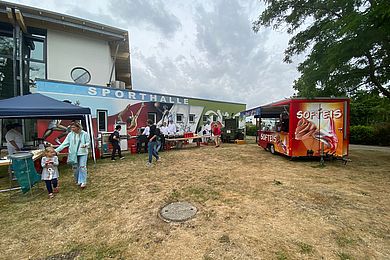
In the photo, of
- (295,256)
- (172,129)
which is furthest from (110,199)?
(172,129)

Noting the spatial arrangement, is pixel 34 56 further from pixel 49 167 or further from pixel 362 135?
pixel 362 135

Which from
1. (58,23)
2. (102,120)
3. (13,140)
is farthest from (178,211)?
(58,23)

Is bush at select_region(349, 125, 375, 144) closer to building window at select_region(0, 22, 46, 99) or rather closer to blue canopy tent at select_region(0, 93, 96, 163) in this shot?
blue canopy tent at select_region(0, 93, 96, 163)

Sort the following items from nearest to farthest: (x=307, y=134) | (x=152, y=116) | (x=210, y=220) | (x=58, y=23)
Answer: (x=210, y=220) < (x=307, y=134) < (x=58, y=23) < (x=152, y=116)

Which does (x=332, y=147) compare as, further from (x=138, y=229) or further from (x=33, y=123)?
(x=33, y=123)

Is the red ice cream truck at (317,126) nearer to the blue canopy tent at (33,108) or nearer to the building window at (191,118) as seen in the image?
the blue canopy tent at (33,108)

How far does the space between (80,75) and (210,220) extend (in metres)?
13.6

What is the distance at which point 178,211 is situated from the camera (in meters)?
3.95

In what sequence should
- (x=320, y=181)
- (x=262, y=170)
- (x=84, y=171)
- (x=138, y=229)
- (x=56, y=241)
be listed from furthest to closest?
(x=262, y=170) < (x=320, y=181) < (x=84, y=171) < (x=138, y=229) < (x=56, y=241)

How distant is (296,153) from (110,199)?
7.65 meters

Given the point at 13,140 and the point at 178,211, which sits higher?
the point at 13,140

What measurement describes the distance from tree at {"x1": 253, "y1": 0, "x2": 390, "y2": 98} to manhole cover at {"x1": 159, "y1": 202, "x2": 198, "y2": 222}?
23.1 ft

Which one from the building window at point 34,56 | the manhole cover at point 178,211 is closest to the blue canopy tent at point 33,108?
the manhole cover at point 178,211

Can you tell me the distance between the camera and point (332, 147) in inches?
336
